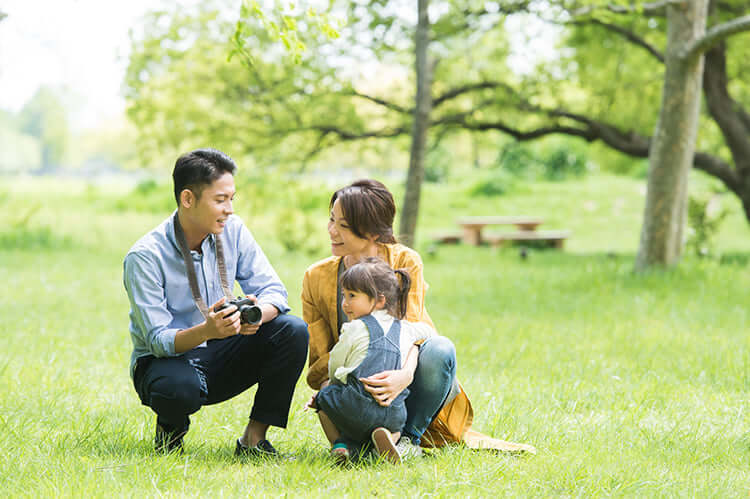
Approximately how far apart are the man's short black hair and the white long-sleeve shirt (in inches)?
31.7

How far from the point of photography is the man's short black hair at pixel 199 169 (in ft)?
10.5

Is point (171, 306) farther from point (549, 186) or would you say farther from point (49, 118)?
point (49, 118)

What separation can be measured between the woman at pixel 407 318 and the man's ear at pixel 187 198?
588mm

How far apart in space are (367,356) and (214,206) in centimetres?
86

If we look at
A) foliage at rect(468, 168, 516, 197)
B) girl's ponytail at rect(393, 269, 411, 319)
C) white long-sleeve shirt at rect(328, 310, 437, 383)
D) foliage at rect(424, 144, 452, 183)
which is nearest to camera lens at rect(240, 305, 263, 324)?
white long-sleeve shirt at rect(328, 310, 437, 383)

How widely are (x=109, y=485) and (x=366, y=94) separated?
10.9 meters

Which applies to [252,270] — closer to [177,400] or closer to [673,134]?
[177,400]

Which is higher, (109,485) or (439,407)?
(439,407)

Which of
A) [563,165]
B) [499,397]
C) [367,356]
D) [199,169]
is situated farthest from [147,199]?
[367,356]

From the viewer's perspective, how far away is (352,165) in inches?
599

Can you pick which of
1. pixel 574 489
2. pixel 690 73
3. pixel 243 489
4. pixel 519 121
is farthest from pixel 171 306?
pixel 519 121

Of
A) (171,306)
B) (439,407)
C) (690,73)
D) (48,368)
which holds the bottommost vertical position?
(48,368)

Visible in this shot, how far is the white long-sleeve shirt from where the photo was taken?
313 cm

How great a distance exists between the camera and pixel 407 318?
3.34 metres
